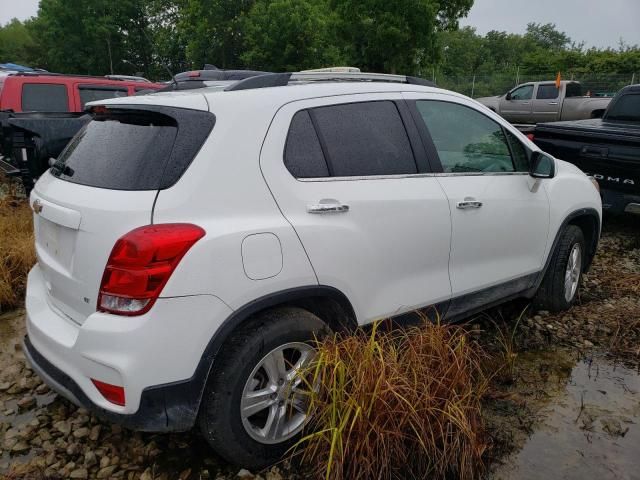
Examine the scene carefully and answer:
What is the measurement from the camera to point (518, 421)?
117 inches

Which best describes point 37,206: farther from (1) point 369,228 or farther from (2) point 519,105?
(2) point 519,105

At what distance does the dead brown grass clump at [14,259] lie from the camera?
448 cm

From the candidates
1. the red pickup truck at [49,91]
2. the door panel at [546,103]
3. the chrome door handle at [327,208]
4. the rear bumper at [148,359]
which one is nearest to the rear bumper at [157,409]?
the rear bumper at [148,359]

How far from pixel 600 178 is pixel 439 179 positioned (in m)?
3.80

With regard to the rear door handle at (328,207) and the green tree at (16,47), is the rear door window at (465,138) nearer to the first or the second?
the rear door handle at (328,207)

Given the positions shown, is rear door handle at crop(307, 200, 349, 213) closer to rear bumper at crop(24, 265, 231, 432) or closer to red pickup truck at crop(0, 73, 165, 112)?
rear bumper at crop(24, 265, 231, 432)

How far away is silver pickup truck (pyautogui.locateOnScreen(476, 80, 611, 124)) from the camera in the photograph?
1736 centimetres

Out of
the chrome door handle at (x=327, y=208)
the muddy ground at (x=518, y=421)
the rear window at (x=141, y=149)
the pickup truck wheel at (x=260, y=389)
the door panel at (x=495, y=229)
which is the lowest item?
the muddy ground at (x=518, y=421)

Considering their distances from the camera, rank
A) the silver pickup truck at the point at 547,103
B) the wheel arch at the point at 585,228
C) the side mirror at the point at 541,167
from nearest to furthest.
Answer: the side mirror at the point at 541,167 < the wheel arch at the point at 585,228 < the silver pickup truck at the point at 547,103

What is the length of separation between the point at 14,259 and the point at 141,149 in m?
2.98

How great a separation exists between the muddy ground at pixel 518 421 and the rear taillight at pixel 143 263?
961 millimetres

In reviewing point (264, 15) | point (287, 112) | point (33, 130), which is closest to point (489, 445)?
point (287, 112)

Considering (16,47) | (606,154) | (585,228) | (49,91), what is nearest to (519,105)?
(606,154)

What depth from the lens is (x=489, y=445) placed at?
274 cm
